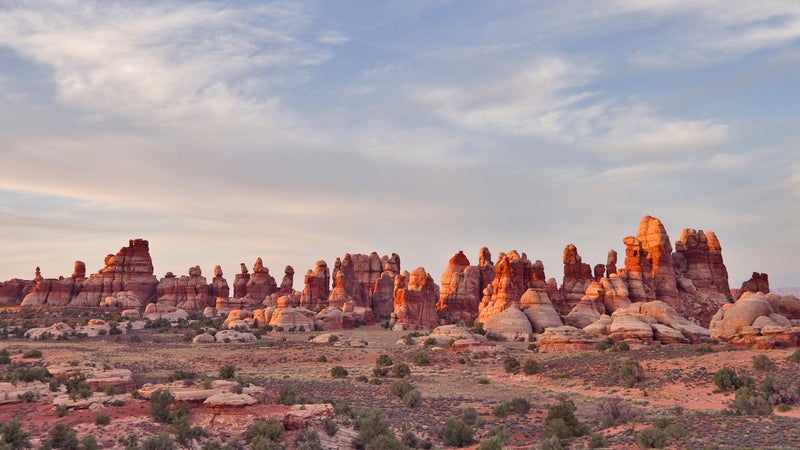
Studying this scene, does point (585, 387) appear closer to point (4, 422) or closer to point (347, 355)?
point (347, 355)

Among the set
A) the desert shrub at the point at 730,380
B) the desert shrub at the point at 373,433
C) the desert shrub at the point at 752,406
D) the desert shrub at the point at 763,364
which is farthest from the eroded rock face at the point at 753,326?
the desert shrub at the point at 373,433

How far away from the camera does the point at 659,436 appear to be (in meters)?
19.4

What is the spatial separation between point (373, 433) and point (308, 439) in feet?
8.70

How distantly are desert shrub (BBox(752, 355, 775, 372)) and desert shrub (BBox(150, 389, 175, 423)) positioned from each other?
31.2 metres

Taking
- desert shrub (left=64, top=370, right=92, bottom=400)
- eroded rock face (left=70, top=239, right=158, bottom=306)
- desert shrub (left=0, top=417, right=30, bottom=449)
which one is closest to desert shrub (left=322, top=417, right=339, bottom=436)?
desert shrub (left=0, top=417, right=30, bottom=449)

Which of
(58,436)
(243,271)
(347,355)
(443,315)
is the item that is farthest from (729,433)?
(243,271)

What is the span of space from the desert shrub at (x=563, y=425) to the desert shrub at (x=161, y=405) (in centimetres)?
1337

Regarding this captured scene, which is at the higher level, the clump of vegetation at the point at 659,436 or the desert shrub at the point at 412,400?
the clump of vegetation at the point at 659,436

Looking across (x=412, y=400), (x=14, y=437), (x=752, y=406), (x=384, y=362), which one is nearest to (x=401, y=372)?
(x=384, y=362)

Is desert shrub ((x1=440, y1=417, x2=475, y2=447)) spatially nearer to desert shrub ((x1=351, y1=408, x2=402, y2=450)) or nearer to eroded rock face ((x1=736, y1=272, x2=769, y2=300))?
desert shrub ((x1=351, y1=408, x2=402, y2=450))

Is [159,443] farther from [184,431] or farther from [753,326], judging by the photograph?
[753,326]

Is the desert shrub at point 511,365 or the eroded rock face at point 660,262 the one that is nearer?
the desert shrub at point 511,365

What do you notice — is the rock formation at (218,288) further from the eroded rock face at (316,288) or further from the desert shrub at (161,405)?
the desert shrub at (161,405)

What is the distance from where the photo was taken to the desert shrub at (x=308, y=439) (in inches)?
795
